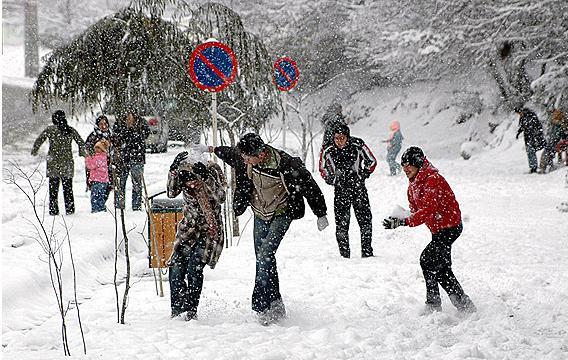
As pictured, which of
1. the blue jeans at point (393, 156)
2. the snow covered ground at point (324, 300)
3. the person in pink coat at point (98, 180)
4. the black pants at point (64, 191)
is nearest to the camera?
the snow covered ground at point (324, 300)

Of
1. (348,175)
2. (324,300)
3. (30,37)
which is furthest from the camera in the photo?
(30,37)

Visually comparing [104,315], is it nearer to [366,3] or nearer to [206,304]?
[206,304]

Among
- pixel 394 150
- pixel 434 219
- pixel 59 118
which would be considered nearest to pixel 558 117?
pixel 394 150

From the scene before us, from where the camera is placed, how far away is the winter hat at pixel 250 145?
5176mm

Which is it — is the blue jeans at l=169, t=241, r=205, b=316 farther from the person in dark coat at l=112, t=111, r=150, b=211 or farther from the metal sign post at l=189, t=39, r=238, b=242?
the person in dark coat at l=112, t=111, r=150, b=211

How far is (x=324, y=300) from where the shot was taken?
19.9ft

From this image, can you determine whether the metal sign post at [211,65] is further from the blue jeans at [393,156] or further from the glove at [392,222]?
the blue jeans at [393,156]

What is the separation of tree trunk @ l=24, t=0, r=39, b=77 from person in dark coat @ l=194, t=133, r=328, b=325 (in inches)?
1228

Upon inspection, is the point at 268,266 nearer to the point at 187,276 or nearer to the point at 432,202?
the point at 187,276

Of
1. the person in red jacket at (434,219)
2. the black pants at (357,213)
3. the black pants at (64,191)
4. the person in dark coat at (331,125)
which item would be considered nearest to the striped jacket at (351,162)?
the black pants at (357,213)

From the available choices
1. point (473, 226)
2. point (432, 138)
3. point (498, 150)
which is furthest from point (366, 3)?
point (473, 226)

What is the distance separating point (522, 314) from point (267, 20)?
98.9ft

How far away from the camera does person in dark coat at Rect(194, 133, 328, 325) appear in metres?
5.33

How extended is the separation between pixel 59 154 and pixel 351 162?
5.33 metres
